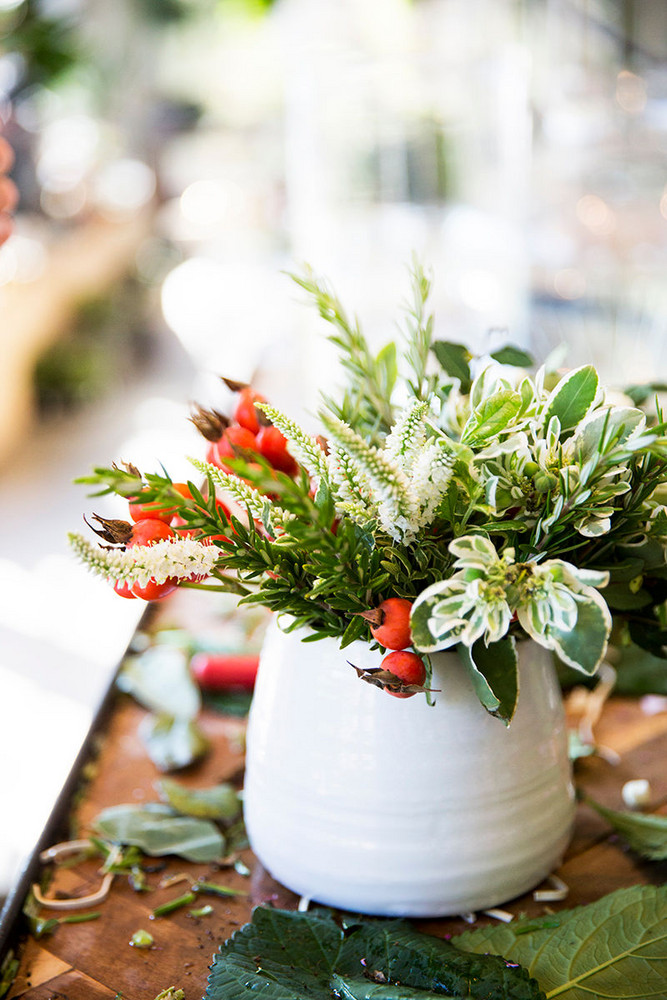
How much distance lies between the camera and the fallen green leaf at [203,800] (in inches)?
27.8

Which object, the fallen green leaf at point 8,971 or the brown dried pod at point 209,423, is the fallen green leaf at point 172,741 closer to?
the fallen green leaf at point 8,971

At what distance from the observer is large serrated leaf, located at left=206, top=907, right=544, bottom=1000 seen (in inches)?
19.3

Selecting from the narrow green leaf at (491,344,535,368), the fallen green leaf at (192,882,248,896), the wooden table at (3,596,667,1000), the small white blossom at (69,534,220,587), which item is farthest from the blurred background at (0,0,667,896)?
the small white blossom at (69,534,220,587)

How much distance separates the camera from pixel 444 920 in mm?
588

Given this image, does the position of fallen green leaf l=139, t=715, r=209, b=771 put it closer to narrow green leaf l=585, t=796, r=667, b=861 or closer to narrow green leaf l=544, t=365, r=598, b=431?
narrow green leaf l=585, t=796, r=667, b=861

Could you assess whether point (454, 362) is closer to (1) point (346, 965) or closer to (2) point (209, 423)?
(2) point (209, 423)

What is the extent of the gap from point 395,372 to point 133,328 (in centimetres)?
543

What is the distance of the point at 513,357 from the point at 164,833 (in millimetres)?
400

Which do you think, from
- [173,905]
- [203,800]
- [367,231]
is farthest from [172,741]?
[367,231]

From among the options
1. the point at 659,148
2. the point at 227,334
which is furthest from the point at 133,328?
the point at 659,148

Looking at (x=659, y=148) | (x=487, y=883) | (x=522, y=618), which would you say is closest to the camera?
(x=522, y=618)

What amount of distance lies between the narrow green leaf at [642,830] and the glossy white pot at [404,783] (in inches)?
3.2

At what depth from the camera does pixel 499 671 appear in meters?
0.49

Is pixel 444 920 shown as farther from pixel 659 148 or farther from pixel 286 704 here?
pixel 659 148
